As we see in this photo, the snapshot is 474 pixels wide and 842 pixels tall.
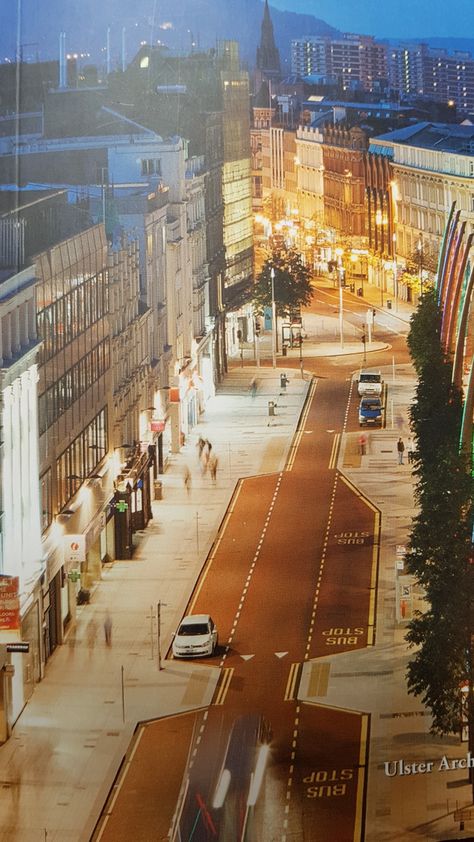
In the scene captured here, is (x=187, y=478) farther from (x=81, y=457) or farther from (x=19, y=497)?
(x=19, y=497)

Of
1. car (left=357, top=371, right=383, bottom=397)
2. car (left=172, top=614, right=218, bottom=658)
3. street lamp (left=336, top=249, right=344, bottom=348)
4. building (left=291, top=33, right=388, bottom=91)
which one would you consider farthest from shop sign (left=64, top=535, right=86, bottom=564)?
building (left=291, top=33, right=388, bottom=91)

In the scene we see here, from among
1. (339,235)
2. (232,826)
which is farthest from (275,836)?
(339,235)

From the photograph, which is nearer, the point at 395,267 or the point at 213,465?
the point at 213,465

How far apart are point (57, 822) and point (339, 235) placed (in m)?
55.8

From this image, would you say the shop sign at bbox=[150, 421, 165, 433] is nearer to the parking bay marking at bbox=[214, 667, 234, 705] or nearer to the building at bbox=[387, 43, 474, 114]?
the parking bay marking at bbox=[214, 667, 234, 705]

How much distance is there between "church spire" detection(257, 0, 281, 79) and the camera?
4734 centimetres

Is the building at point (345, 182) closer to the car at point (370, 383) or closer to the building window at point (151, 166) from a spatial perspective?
the car at point (370, 383)

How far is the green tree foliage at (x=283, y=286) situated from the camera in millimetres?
55562

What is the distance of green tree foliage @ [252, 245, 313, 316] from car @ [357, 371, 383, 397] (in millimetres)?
10637

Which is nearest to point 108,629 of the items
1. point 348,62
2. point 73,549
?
point 73,549

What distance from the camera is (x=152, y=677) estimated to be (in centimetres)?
2281

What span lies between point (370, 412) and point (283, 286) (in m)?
16.1

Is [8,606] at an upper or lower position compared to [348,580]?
upper

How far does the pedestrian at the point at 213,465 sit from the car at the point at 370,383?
658 centimetres
